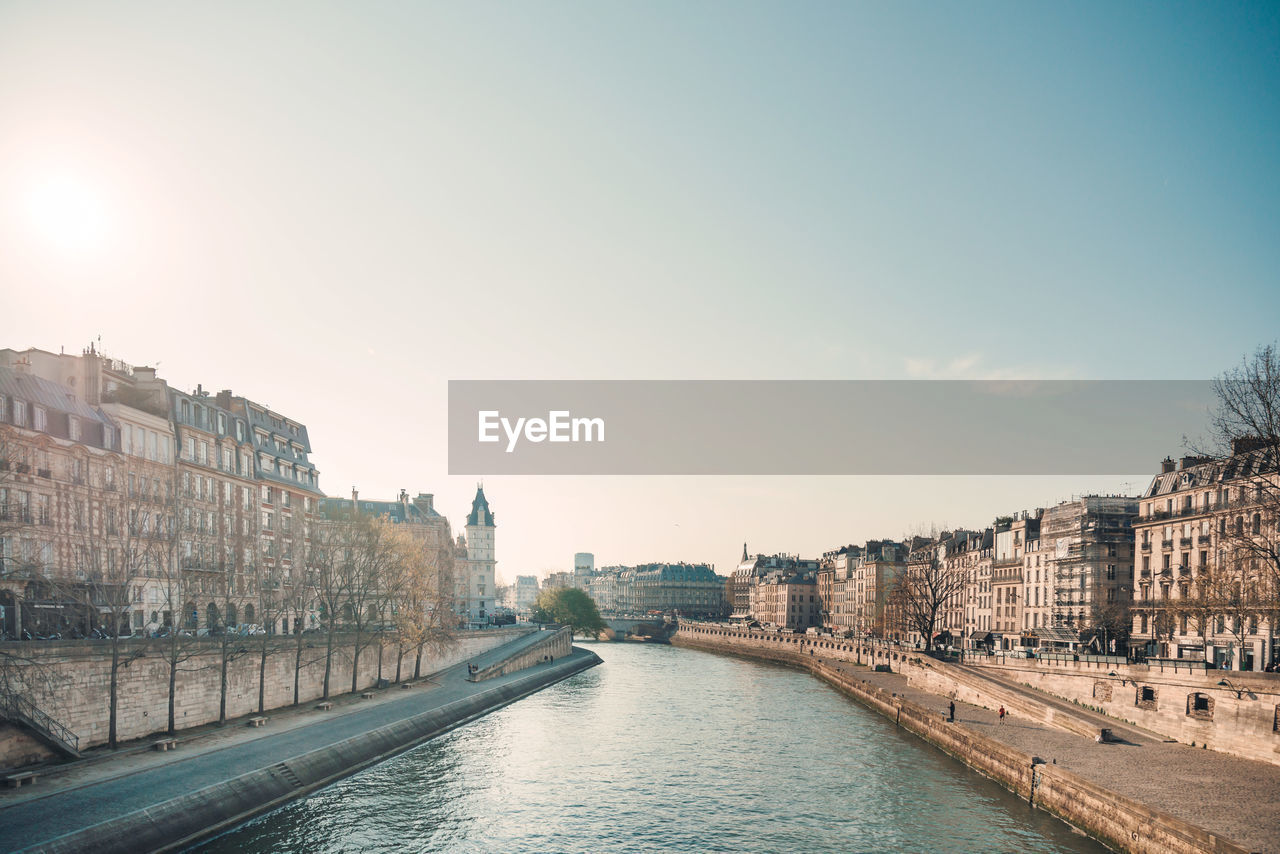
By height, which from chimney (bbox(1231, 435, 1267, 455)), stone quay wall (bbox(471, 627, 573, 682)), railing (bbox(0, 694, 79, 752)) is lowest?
stone quay wall (bbox(471, 627, 573, 682))

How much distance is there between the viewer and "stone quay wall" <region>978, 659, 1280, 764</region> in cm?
4266

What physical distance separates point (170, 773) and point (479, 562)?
128 meters

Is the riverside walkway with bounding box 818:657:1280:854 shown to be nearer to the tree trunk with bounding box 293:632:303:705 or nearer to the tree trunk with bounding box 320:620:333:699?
the tree trunk with bounding box 320:620:333:699

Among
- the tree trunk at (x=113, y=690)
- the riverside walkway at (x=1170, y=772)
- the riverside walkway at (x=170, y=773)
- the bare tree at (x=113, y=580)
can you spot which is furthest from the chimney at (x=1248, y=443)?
the tree trunk at (x=113, y=690)

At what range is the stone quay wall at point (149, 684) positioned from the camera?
125 ft

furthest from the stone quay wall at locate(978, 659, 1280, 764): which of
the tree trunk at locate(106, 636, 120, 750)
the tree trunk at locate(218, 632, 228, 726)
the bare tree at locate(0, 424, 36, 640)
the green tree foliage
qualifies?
the green tree foliage

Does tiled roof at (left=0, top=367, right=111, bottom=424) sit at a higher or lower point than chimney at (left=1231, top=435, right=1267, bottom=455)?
higher

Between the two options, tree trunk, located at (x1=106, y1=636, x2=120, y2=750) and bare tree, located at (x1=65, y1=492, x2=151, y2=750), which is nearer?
tree trunk, located at (x1=106, y1=636, x2=120, y2=750)

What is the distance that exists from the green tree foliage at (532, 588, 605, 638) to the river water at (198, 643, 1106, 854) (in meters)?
89.8

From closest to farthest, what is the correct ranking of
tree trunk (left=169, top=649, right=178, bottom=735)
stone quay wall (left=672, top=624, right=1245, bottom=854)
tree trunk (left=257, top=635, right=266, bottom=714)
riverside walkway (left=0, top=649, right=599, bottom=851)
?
riverside walkway (left=0, top=649, right=599, bottom=851), stone quay wall (left=672, top=624, right=1245, bottom=854), tree trunk (left=169, top=649, right=178, bottom=735), tree trunk (left=257, top=635, right=266, bottom=714)

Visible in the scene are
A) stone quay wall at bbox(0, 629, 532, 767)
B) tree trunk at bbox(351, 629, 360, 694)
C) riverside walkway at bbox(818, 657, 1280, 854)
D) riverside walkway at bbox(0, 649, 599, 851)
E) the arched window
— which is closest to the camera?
riverside walkway at bbox(0, 649, 599, 851)

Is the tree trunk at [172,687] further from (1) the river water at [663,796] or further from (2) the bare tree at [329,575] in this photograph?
(2) the bare tree at [329,575]

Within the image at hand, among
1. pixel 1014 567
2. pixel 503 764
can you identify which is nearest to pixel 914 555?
pixel 1014 567

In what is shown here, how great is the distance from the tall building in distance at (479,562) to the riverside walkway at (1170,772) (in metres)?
112
